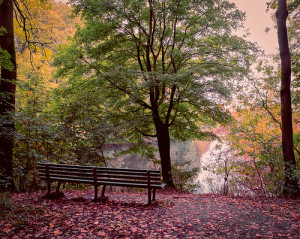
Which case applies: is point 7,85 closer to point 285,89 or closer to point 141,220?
point 141,220

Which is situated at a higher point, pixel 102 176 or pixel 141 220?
pixel 102 176

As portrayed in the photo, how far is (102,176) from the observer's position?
4.85 m

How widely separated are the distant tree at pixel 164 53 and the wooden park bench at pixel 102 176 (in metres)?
2.57

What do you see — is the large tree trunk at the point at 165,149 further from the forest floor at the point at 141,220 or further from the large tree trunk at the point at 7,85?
the large tree trunk at the point at 7,85

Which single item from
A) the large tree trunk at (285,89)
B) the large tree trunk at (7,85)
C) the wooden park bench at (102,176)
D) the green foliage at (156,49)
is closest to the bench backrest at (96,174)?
the wooden park bench at (102,176)

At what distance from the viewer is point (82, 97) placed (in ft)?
26.5

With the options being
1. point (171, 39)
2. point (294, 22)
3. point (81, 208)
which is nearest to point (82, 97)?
point (171, 39)

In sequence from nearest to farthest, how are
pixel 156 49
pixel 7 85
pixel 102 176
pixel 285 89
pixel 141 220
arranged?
pixel 141 220
pixel 102 176
pixel 7 85
pixel 285 89
pixel 156 49

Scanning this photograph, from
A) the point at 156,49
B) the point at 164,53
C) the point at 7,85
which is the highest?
the point at 156,49

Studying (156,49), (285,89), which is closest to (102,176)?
(156,49)

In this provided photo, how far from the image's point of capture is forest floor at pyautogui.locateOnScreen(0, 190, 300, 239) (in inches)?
125

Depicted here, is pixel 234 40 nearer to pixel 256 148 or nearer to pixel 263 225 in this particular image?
pixel 256 148

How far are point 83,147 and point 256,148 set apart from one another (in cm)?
762

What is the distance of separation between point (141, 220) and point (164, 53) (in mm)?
6424
